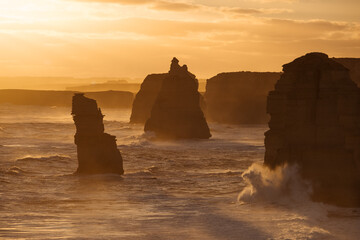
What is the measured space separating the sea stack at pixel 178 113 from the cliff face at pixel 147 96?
4769 cm

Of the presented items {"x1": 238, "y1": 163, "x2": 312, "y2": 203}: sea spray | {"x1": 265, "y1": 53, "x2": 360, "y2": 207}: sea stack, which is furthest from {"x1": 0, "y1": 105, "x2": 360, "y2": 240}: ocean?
{"x1": 265, "y1": 53, "x2": 360, "y2": 207}: sea stack

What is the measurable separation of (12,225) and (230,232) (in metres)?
11.0

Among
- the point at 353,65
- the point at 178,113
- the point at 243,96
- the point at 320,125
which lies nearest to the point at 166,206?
the point at 320,125

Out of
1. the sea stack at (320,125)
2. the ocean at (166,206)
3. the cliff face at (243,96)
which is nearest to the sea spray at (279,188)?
the ocean at (166,206)

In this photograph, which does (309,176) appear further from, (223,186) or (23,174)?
(23,174)

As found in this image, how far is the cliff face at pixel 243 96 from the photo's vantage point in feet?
600

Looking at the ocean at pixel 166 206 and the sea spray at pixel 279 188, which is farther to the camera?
the sea spray at pixel 279 188

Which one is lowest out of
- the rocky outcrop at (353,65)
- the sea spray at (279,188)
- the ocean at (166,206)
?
A: the ocean at (166,206)

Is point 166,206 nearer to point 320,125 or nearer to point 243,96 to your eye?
point 320,125

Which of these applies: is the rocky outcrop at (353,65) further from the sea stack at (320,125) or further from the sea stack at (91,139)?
the sea stack at (320,125)

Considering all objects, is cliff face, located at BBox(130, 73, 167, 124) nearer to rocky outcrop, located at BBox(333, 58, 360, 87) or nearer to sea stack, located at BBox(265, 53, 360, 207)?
rocky outcrop, located at BBox(333, 58, 360, 87)

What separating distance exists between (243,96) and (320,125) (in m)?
139

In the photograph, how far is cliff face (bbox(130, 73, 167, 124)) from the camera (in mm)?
168500

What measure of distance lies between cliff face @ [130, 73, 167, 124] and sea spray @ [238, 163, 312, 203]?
120591 millimetres
